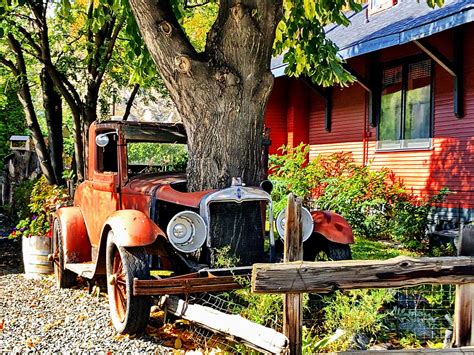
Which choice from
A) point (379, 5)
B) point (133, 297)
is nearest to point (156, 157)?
point (133, 297)

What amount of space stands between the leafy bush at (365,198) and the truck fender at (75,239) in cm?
495

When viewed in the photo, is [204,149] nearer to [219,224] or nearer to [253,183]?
[253,183]

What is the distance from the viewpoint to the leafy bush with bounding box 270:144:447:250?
11625 mm

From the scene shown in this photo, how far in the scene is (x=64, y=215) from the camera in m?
7.89

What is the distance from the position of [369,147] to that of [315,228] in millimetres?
8949

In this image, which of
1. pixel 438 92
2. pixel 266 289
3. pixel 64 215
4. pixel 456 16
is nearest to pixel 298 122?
pixel 438 92

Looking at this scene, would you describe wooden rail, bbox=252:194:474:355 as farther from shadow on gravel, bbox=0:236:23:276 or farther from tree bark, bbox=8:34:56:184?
tree bark, bbox=8:34:56:184

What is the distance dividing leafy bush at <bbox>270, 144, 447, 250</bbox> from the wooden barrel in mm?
4773

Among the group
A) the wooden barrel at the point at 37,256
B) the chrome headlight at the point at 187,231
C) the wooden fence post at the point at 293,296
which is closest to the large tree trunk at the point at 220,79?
the chrome headlight at the point at 187,231

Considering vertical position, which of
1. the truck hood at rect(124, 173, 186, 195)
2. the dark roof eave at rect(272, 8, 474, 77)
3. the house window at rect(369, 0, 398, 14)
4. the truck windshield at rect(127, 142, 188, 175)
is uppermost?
the house window at rect(369, 0, 398, 14)

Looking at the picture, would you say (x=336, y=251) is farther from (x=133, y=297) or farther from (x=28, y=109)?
(x=28, y=109)

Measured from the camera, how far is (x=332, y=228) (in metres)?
6.17

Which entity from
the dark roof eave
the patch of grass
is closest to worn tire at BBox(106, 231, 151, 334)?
the patch of grass

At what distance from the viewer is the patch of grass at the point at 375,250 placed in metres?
9.31
